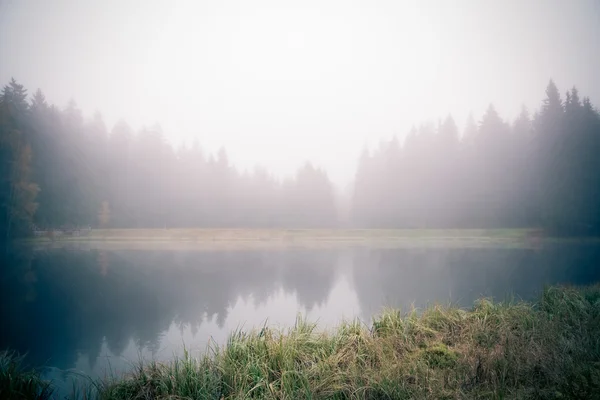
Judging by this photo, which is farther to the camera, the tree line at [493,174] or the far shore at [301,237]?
the far shore at [301,237]

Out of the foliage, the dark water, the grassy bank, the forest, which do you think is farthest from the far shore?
the foliage

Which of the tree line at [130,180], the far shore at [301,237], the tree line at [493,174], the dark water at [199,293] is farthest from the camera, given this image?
the far shore at [301,237]

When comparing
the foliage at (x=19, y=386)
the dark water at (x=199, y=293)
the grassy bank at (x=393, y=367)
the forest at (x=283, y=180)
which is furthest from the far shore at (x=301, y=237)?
the foliage at (x=19, y=386)

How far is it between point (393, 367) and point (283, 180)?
1334 inches

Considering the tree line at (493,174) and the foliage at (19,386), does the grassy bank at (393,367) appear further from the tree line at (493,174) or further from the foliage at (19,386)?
the tree line at (493,174)

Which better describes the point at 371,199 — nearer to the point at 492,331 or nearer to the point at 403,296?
the point at 403,296

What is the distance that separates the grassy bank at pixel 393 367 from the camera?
12.8 ft

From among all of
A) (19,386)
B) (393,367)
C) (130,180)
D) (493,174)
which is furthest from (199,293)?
(493,174)

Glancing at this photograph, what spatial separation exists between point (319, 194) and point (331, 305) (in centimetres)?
2491

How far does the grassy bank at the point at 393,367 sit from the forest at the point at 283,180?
29722 millimetres

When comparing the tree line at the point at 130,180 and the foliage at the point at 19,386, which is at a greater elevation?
the tree line at the point at 130,180

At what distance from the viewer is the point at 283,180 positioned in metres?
37.8

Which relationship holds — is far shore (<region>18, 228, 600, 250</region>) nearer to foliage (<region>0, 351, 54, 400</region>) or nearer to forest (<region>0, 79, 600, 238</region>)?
forest (<region>0, 79, 600, 238</region>)

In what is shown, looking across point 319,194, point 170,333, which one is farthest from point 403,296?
point 319,194
